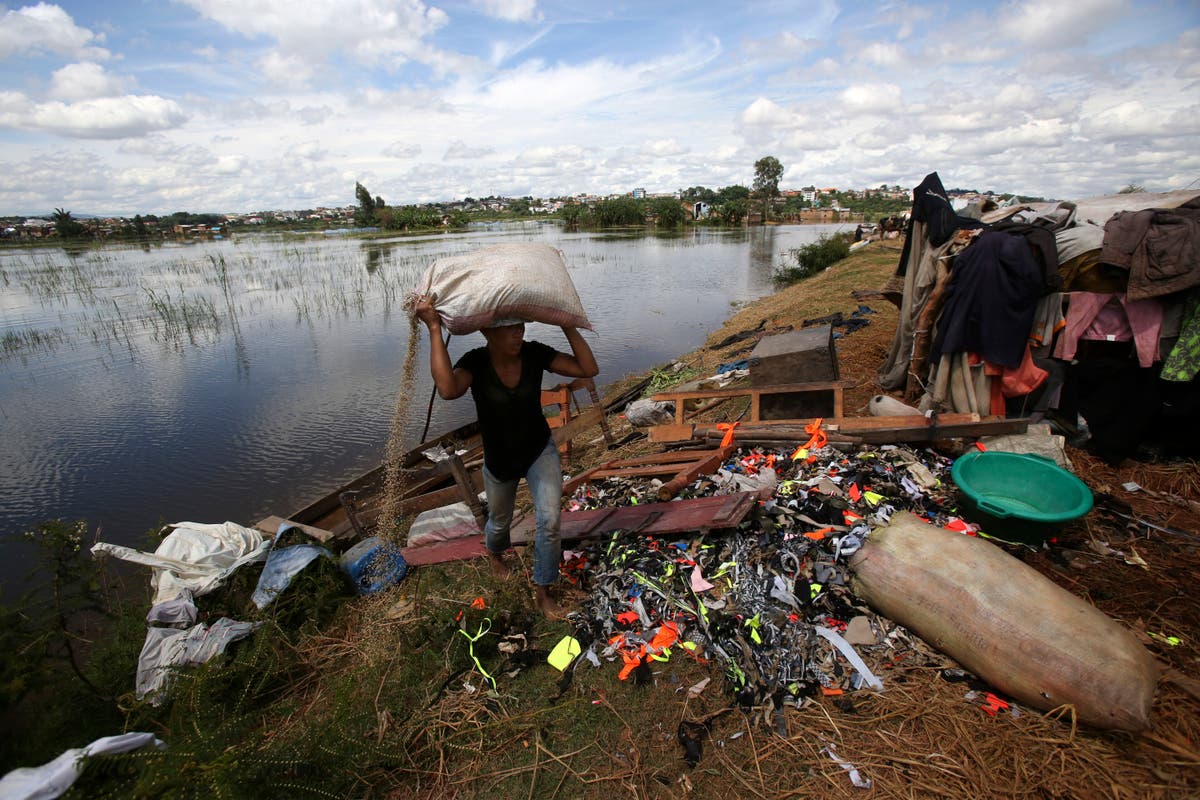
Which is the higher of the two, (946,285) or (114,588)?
(946,285)

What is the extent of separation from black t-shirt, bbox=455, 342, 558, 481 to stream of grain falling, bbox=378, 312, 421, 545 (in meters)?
0.50

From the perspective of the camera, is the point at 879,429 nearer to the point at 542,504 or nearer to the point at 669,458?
the point at 669,458

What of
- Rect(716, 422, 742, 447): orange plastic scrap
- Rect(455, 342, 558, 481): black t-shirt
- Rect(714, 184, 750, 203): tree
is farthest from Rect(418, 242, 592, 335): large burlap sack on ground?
Rect(714, 184, 750, 203): tree

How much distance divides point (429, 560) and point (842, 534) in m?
3.02

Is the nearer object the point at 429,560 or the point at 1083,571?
the point at 1083,571

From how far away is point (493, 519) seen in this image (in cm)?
322

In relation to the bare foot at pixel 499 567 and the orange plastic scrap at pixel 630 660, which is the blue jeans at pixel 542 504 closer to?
the bare foot at pixel 499 567

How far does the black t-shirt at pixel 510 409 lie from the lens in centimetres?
279

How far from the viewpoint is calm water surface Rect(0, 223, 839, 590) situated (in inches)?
265

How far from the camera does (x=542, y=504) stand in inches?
116

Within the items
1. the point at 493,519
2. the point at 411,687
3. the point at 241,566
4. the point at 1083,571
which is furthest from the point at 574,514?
the point at 1083,571

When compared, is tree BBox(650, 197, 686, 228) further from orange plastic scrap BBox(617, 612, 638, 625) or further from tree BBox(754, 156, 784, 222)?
orange plastic scrap BBox(617, 612, 638, 625)

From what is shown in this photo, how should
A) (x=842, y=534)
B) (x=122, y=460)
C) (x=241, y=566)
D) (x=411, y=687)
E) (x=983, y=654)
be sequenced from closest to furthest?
(x=983, y=654), (x=411, y=687), (x=842, y=534), (x=241, y=566), (x=122, y=460)

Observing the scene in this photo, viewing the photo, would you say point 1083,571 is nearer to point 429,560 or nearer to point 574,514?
point 574,514
